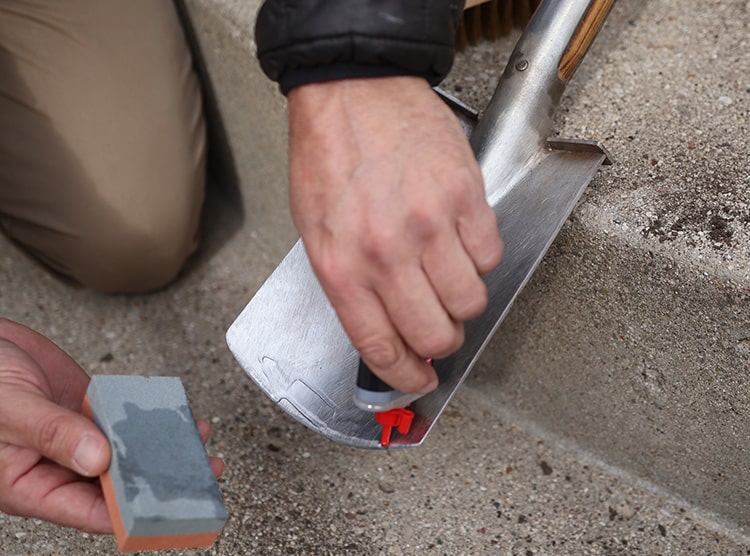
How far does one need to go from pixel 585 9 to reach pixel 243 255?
74 centimetres

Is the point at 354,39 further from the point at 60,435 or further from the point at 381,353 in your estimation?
the point at 60,435

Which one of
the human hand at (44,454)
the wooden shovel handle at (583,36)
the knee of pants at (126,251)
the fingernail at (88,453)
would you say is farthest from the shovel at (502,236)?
the knee of pants at (126,251)

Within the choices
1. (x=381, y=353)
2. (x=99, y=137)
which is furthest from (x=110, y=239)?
(x=381, y=353)

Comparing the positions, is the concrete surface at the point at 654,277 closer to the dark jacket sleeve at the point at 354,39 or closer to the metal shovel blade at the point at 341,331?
the metal shovel blade at the point at 341,331

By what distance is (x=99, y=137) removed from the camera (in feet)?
4.27

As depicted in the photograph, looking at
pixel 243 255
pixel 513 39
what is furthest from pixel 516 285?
pixel 243 255

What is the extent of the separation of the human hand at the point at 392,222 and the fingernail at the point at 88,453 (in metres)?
0.25

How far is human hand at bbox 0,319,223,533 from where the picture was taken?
76 cm

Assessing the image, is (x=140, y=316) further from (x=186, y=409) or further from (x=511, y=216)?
(x=511, y=216)

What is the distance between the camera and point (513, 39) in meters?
1.22

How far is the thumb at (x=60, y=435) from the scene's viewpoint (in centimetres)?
75

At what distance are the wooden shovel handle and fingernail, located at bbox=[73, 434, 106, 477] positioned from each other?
25.5 inches

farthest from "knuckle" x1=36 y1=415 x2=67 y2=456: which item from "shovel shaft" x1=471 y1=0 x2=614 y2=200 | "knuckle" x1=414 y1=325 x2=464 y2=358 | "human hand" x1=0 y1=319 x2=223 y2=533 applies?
"shovel shaft" x1=471 y1=0 x2=614 y2=200

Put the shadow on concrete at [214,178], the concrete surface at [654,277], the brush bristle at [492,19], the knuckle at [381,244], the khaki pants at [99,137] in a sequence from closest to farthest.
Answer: the knuckle at [381,244] < the concrete surface at [654,277] < the brush bristle at [492,19] < the khaki pants at [99,137] < the shadow on concrete at [214,178]
